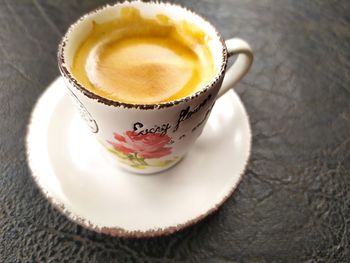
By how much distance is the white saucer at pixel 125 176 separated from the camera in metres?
0.65

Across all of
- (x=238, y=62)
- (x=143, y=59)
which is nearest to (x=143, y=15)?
(x=143, y=59)

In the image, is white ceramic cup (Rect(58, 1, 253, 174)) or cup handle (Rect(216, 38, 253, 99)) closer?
white ceramic cup (Rect(58, 1, 253, 174))

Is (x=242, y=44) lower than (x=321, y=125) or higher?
higher

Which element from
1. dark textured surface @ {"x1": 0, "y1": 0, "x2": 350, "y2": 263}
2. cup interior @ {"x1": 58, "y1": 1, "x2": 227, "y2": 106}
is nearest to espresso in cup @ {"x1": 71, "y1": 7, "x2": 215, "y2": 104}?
cup interior @ {"x1": 58, "y1": 1, "x2": 227, "y2": 106}

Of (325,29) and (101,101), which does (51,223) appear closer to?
(101,101)

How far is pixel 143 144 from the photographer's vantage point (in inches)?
25.7

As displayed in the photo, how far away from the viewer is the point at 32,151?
718 millimetres

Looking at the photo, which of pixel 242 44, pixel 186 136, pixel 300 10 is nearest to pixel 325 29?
pixel 300 10

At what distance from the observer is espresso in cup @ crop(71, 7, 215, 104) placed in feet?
2.28

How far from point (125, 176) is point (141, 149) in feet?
0.26

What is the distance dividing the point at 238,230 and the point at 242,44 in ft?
0.96

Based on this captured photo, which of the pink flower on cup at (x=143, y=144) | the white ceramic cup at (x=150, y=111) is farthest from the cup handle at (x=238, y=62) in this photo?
the pink flower on cup at (x=143, y=144)

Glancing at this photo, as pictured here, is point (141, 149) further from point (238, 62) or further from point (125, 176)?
point (238, 62)

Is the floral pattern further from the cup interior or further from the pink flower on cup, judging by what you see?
the cup interior
